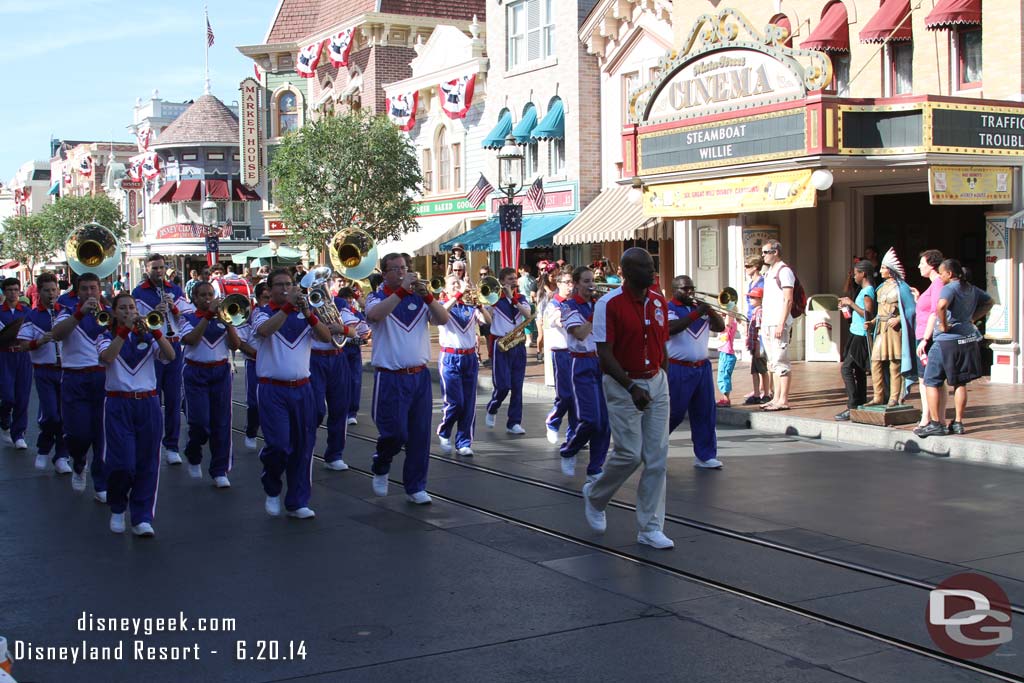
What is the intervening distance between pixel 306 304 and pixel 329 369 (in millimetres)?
2808

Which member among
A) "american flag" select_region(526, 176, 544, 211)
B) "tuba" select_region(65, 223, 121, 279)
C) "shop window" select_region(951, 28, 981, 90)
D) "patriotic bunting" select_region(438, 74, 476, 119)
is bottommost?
"tuba" select_region(65, 223, 121, 279)

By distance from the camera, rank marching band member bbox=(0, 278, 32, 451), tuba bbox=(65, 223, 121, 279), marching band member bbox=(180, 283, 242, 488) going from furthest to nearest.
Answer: marching band member bbox=(0, 278, 32, 451) → tuba bbox=(65, 223, 121, 279) → marching band member bbox=(180, 283, 242, 488)

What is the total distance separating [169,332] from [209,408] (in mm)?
1612

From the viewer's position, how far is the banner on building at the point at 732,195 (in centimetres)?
1684

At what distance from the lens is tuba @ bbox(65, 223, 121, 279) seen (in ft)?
35.6

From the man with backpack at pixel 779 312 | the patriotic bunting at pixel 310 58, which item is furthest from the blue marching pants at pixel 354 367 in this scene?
the patriotic bunting at pixel 310 58

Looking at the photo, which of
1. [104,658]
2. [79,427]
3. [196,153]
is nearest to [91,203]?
[196,153]

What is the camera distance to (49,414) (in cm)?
1116

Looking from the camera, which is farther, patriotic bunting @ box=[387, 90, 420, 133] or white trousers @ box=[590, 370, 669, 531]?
patriotic bunting @ box=[387, 90, 420, 133]

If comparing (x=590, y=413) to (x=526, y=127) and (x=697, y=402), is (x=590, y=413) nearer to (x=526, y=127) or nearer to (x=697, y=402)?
(x=697, y=402)

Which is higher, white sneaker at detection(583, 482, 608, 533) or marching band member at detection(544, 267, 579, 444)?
marching band member at detection(544, 267, 579, 444)

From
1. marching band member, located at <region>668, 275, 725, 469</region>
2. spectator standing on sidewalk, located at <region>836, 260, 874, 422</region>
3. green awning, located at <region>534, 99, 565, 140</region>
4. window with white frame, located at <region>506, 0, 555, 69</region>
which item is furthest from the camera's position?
window with white frame, located at <region>506, 0, 555, 69</region>

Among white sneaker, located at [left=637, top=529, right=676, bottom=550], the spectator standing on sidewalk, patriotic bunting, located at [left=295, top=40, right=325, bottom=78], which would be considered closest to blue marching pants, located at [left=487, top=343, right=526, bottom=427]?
the spectator standing on sidewalk

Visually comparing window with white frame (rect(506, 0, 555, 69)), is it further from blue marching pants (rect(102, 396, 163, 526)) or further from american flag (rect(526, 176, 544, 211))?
blue marching pants (rect(102, 396, 163, 526))
